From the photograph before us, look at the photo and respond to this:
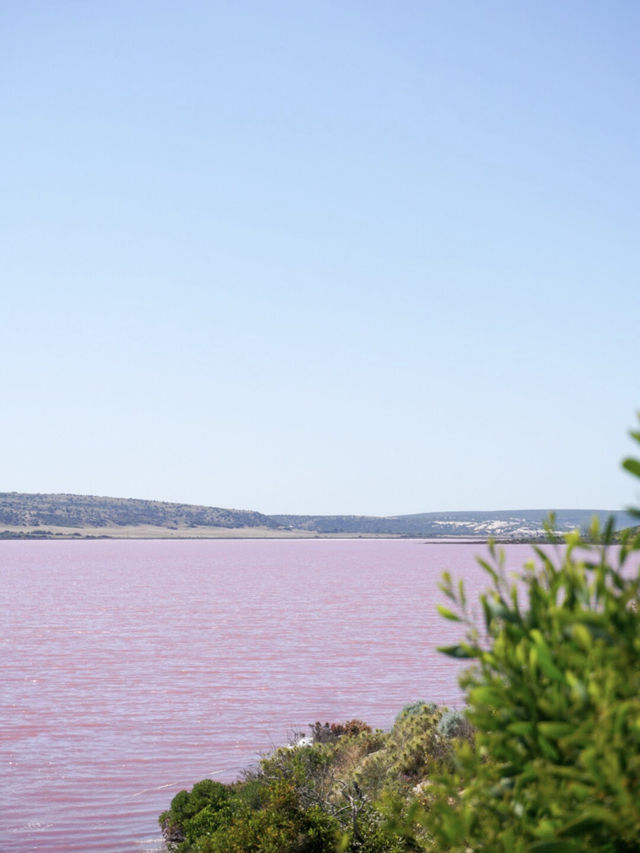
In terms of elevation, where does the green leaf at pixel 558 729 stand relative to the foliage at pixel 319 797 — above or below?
above

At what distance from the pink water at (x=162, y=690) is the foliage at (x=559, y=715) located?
13.0m

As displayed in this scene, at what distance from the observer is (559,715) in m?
2.44

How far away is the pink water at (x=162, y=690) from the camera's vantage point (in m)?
16.7

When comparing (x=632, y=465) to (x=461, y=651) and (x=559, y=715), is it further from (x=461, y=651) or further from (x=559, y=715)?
(x=461, y=651)

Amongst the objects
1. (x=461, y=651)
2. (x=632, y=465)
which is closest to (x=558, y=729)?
(x=461, y=651)

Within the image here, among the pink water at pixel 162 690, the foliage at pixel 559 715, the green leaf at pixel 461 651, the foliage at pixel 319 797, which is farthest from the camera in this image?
the pink water at pixel 162 690

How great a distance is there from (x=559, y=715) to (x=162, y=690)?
1067 inches

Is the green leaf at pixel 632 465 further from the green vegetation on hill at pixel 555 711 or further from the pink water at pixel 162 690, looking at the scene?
the pink water at pixel 162 690

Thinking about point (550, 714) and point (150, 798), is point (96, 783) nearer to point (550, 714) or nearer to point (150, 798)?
point (150, 798)

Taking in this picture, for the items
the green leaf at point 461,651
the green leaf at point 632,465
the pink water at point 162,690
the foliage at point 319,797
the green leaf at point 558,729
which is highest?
the green leaf at point 632,465

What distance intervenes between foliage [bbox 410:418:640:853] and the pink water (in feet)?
42.5

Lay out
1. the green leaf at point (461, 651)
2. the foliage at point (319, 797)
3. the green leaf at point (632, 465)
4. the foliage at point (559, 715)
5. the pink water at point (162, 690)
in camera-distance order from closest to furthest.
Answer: the foliage at point (559, 715) < the green leaf at point (632, 465) < the green leaf at point (461, 651) < the foliage at point (319, 797) < the pink water at point (162, 690)

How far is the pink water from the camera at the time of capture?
16.7 metres

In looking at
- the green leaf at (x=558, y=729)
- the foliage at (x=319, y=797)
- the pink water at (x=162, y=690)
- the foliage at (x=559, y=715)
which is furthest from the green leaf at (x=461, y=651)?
the pink water at (x=162, y=690)
